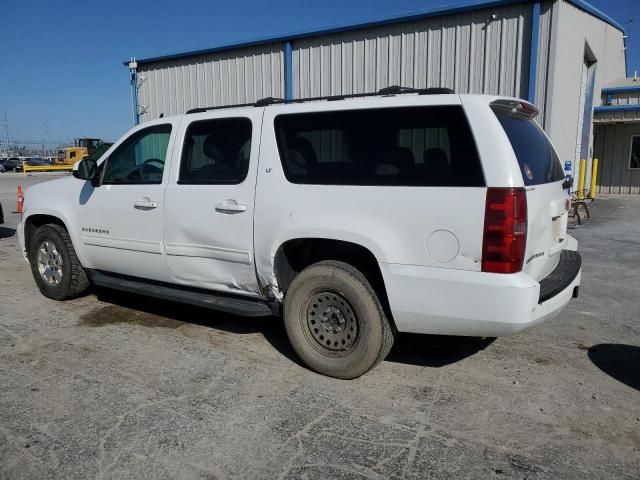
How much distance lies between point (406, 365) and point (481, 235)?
4.62 feet

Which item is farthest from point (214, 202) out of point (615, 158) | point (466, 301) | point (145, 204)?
point (615, 158)

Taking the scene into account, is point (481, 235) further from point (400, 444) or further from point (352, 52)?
point (352, 52)

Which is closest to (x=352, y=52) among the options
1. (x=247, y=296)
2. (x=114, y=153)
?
(x=114, y=153)

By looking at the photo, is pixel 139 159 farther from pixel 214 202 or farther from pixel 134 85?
pixel 134 85

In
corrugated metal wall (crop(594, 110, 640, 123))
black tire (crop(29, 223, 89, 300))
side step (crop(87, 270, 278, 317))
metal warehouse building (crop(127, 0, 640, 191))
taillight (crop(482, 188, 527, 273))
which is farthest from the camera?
corrugated metal wall (crop(594, 110, 640, 123))

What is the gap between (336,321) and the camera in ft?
12.5

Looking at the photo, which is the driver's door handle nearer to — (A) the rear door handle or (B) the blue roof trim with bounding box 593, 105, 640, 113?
(A) the rear door handle

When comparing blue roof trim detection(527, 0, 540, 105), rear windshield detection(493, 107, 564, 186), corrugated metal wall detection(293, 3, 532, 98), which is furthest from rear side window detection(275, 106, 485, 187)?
corrugated metal wall detection(293, 3, 532, 98)

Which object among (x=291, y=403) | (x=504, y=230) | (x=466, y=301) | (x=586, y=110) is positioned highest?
(x=586, y=110)

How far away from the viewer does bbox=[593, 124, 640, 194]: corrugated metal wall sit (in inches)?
739

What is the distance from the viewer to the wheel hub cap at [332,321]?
3.72 metres

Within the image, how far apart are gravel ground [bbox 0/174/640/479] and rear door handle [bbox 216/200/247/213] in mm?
1169

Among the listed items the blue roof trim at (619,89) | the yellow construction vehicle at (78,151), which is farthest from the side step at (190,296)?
the yellow construction vehicle at (78,151)

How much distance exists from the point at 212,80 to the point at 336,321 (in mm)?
12989
